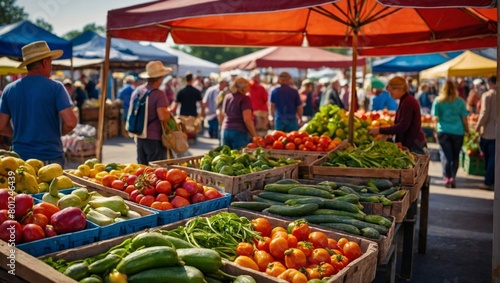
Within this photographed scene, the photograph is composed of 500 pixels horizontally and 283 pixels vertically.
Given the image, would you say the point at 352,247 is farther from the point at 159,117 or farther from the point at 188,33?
the point at 188,33

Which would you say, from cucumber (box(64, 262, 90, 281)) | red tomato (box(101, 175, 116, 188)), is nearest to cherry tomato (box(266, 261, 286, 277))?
cucumber (box(64, 262, 90, 281))

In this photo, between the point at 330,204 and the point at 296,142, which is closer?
the point at 330,204

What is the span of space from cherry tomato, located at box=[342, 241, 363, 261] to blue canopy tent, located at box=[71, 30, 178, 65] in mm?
13730

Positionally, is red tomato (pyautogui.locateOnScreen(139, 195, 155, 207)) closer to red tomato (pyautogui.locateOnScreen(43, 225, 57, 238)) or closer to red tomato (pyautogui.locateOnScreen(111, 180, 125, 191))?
red tomato (pyautogui.locateOnScreen(111, 180, 125, 191))

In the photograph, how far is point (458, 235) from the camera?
21.1ft

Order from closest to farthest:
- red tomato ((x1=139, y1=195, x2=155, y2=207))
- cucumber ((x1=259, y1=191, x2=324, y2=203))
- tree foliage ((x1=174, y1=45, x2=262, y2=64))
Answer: red tomato ((x1=139, y1=195, x2=155, y2=207)), cucumber ((x1=259, y1=191, x2=324, y2=203)), tree foliage ((x1=174, y1=45, x2=262, y2=64))

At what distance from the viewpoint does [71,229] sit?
2670mm

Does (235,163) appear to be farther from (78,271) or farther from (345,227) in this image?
(78,271)

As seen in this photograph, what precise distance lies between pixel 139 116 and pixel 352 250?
4.18 meters

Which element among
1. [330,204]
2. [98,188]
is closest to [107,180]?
[98,188]

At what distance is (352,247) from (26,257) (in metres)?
1.82

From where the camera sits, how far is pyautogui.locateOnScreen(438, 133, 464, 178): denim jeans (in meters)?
9.33

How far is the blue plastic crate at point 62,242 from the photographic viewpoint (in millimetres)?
2446

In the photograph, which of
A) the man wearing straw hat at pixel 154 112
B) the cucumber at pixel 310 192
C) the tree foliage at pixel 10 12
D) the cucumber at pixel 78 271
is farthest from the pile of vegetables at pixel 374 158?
the tree foliage at pixel 10 12
